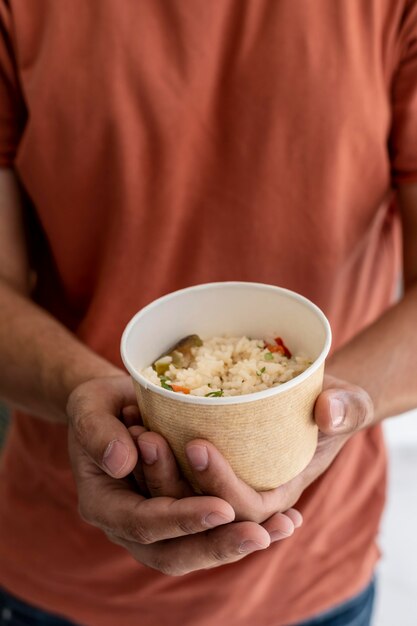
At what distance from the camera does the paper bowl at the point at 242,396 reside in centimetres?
63

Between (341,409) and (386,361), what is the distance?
7.9 inches

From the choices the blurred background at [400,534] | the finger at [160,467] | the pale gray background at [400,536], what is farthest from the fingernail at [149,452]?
the pale gray background at [400,536]

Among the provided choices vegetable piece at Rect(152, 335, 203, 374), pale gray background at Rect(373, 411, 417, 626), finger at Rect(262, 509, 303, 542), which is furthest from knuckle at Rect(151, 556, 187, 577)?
pale gray background at Rect(373, 411, 417, 626)

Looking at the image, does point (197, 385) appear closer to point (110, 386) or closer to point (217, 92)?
point (110, 386)

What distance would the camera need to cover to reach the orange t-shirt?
89 cm

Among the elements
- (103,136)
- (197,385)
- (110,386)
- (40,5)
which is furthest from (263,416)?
(40,5)

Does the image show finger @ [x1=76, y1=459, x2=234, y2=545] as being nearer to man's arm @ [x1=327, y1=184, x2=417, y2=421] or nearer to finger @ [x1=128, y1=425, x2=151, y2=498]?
finger @ [x1=128, y1=425, x2=151, y2=498]

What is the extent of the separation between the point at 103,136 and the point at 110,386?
34 cm

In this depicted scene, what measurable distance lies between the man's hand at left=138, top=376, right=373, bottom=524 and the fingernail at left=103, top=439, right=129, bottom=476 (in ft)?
0.06

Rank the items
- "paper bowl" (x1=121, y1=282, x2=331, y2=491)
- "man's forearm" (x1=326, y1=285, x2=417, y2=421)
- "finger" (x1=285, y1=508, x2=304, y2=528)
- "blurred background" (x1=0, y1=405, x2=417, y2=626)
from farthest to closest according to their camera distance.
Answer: "blurred background" (x1=0, y1=405, x2=417, y2=626) → "man's forearm" (x1=326, y1=285, x2=417, y2=421) → "finger" (x1=285, y1=508, x2=304, y2=528) → "paper bowl" (x1=121, y1=282, x2=331, y2=491)

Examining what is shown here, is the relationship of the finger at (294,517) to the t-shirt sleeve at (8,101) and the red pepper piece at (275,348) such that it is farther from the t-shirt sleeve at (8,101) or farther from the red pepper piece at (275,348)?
the t-shirt sleeve at (8,101)

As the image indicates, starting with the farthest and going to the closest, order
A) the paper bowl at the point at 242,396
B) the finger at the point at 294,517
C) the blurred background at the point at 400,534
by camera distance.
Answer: the blurred background at the point at 400,534
the finger at the point at 294,517
the paper bowl at the point at 242,396

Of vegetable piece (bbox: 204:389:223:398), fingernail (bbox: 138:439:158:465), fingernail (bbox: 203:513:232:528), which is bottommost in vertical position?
fingernail (bbox: 203:513:232:528)

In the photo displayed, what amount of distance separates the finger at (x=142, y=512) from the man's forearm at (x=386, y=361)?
281 mm
